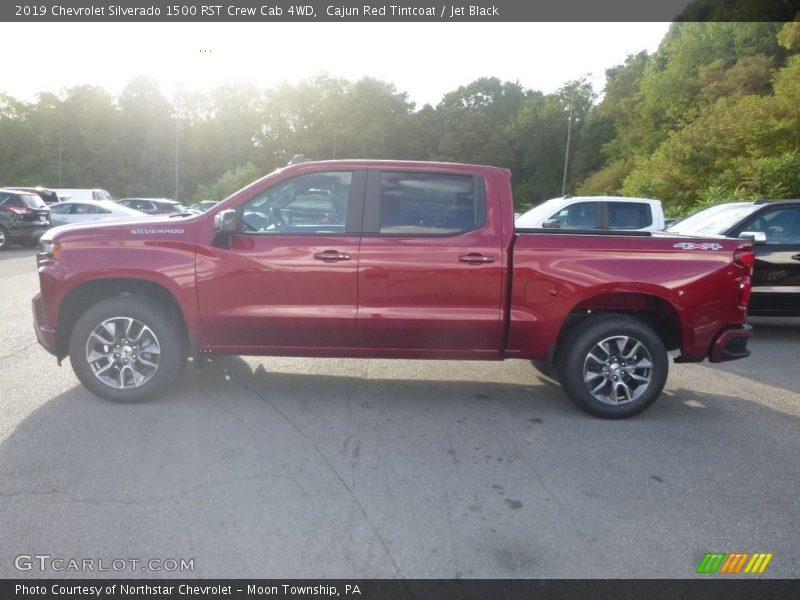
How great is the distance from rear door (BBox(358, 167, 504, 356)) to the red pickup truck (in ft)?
0.04

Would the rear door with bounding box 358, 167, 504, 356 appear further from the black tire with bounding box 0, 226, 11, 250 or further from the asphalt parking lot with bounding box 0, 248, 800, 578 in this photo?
the black tire with bounding box 0, 226, 11, 250

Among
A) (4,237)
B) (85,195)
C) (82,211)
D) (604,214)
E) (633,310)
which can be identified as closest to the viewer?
(633,310)

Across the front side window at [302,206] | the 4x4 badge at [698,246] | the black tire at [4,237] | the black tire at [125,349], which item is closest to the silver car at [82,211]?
the black tire at [4,237]

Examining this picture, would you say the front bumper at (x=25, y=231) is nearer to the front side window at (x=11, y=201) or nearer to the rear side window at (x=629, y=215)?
the front side window at (x=11, y=201)

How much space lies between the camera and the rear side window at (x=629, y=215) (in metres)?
10.7

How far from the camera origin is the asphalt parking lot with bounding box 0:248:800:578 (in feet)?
10.2

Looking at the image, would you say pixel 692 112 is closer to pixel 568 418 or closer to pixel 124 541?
pixel 568 418

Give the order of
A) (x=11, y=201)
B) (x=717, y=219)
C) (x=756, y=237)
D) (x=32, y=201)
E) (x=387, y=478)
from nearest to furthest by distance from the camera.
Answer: (x=387, y=478), (x=756, y=237), (x=717, y=219), (x=11, y=201), (x=32, y=201)

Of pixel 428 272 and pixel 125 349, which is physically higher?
pixel 428 272

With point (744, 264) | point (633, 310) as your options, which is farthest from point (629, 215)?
point (633, 310)

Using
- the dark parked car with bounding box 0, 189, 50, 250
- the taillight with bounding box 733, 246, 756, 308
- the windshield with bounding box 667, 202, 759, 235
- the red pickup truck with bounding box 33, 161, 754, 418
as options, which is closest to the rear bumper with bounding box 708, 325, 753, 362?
the red pickup truck with bounding box 33, 161, 754, 418

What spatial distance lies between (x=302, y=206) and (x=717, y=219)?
6882 mm

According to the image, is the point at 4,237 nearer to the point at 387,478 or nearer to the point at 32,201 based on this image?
the point at 32,201
